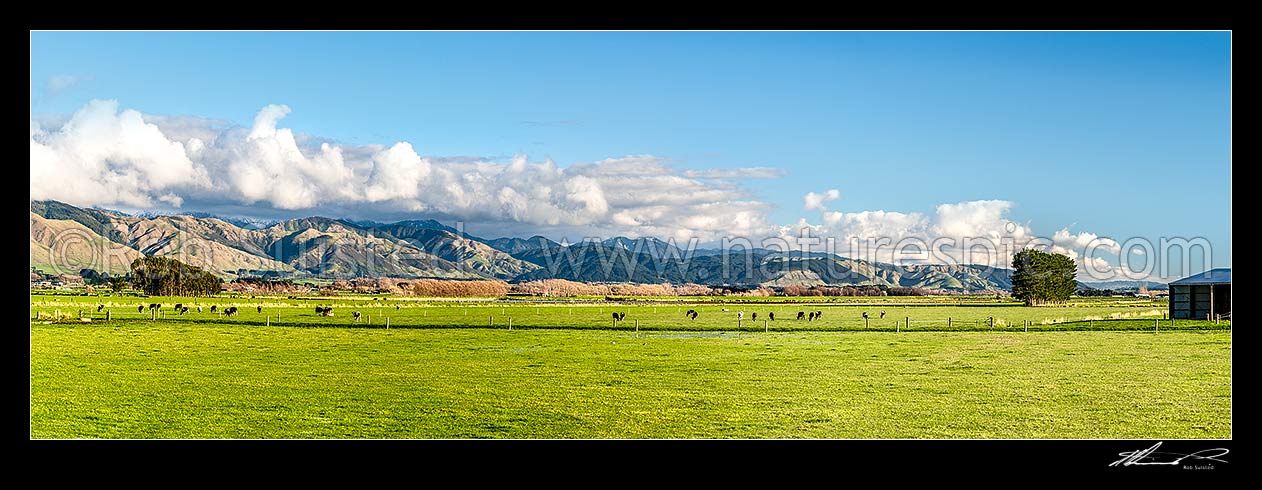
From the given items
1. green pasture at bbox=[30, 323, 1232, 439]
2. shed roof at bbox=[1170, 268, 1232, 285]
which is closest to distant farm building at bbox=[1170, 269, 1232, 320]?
shed roof at bbox=[1170, 268, 1232, 285]

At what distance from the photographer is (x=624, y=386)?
832 inches

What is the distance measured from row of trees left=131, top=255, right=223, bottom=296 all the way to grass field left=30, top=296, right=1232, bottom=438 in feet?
211

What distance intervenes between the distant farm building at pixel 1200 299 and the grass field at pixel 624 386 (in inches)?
445

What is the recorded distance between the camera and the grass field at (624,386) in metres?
16.0

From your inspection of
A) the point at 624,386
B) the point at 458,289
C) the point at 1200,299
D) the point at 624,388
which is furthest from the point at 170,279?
the point at 1200,299

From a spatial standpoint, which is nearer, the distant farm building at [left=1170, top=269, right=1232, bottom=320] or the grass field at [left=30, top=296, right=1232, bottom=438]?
the grass field at [left=30, top=296, right=1232, bottom=438]
